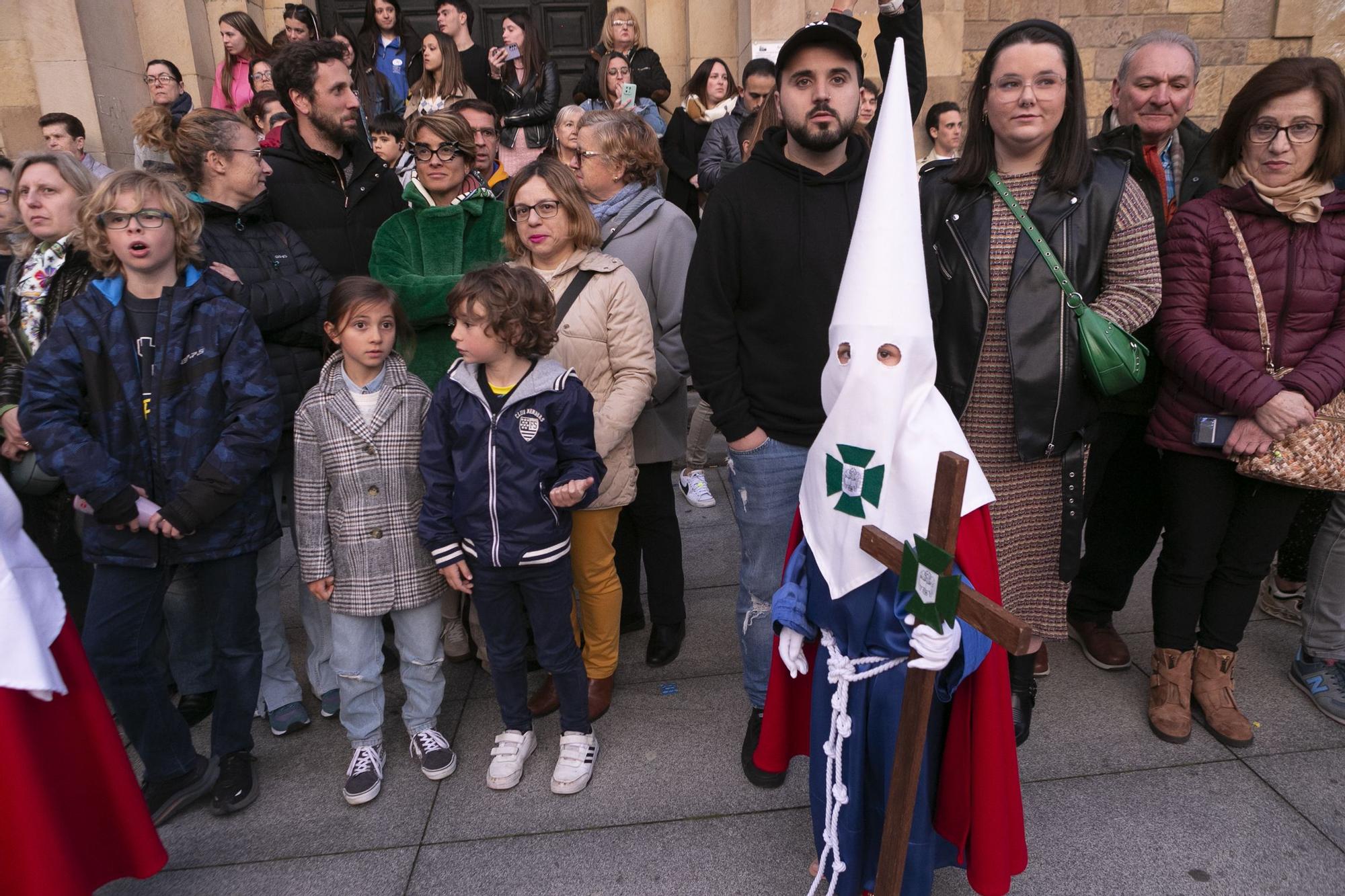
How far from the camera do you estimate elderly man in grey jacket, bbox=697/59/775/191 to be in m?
5.90

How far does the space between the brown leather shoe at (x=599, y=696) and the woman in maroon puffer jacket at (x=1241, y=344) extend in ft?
6.15

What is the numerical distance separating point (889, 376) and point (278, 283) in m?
2.15

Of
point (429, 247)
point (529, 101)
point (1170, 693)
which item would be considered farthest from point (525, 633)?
point (529, 101)

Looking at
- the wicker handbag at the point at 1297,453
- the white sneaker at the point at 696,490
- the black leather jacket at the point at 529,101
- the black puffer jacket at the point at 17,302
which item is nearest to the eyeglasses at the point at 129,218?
the black puffer jacket at the point at 17,302

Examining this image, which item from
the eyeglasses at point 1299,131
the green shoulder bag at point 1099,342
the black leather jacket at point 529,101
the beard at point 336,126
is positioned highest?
the black leather jacket at point 529,101

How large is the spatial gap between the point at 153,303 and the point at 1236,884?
337 centimetres

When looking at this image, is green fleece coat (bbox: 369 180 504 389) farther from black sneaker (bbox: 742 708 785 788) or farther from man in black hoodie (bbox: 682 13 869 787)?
black sneaker (bbox: 742 708 785 788)

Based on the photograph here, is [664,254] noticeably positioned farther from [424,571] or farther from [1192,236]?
[1192,236]

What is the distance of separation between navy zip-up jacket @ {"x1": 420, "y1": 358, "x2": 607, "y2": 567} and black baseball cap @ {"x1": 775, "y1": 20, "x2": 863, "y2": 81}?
45.3 inches

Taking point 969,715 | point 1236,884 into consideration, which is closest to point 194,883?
point 969,715

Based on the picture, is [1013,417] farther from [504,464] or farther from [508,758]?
[508,758]

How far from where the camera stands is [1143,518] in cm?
342

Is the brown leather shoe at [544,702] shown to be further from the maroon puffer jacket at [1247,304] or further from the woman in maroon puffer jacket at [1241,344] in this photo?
the maroon puffer jacket at [1247,304]

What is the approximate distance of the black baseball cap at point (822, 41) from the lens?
2.50m
